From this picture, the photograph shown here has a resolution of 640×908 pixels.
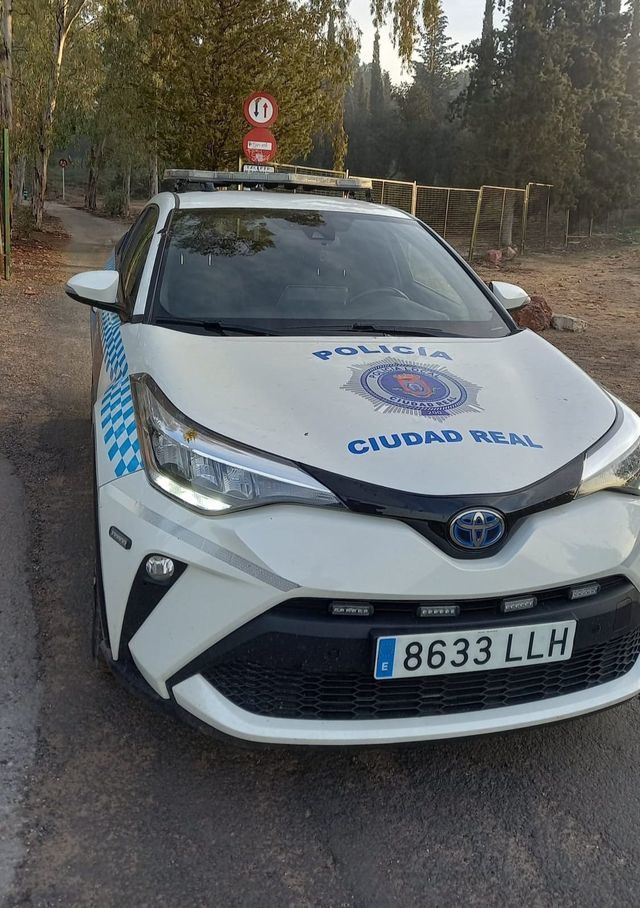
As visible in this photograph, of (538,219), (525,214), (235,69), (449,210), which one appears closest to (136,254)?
(449,210)

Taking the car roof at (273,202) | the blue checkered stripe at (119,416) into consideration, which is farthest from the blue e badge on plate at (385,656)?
the car roof at (273,202)

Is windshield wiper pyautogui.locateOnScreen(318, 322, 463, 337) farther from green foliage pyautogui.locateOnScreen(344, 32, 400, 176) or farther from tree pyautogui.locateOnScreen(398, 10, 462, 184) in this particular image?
green foliage pyautogui.locateOnScreen(344, 32, 400, 176)

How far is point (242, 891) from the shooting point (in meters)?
1.95

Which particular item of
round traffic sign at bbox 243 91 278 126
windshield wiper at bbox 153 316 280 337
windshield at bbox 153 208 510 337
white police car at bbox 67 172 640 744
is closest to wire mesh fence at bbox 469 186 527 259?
round traffic sign at bbox 243 91 278 126

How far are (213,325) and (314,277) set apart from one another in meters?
0.66

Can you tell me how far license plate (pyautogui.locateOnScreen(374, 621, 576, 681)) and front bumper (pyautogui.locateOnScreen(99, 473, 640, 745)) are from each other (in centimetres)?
4

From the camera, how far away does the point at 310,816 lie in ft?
7.23

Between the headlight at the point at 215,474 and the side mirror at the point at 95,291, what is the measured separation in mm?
1270

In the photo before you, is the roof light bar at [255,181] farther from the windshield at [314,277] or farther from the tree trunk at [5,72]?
the tree trunk at [5,72]

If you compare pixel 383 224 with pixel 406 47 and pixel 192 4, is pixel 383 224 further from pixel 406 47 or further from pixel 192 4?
pixel 192 4

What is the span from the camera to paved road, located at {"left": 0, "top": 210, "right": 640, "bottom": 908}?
1.97m

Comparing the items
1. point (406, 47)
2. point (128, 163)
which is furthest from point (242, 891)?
point (128, 163)

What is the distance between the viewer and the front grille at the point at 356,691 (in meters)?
2.06

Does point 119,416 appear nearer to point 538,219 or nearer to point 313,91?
point 313,91
